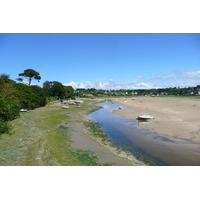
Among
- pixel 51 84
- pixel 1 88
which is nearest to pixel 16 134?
pixel 1 88

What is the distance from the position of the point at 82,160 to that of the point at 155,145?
327 inches

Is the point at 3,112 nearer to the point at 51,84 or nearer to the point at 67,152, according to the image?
the point at 67,152

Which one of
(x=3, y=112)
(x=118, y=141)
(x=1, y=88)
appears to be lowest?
(x=118, y=141)

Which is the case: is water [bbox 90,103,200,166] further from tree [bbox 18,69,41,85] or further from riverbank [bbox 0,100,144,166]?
tree [bbox 18,69,41,85]

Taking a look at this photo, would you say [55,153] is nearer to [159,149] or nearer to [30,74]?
[159,149]

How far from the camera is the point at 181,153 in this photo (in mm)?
13414

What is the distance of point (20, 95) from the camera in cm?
3675

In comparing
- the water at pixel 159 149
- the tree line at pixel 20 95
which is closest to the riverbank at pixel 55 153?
the water at pixel 159 149

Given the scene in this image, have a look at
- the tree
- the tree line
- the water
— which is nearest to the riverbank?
the water

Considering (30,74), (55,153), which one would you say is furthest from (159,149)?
(30,74)

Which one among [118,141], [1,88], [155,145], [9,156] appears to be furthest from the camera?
[1,88]

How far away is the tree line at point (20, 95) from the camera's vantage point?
1889 centimetres

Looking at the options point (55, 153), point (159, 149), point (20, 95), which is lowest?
point (159, 149)

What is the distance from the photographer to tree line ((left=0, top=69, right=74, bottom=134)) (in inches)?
744
